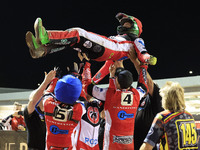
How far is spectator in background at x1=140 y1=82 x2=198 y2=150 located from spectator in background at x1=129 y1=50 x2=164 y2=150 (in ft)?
4.05

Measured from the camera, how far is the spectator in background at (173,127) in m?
2.36

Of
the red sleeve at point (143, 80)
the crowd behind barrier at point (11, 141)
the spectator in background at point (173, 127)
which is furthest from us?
the crowd behind barrier at point (11, 141)

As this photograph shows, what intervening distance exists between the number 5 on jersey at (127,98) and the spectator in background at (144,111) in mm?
499

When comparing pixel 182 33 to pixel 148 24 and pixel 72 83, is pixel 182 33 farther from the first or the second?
pixel 72 83

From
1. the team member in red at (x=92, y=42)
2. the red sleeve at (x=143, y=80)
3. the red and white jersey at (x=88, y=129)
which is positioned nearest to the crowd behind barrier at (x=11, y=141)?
the red and white jersey at (x=88, y=129)

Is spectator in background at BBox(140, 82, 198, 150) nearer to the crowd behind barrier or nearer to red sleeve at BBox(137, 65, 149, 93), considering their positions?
red sleeve at BBox(137, 65, 149, 93)

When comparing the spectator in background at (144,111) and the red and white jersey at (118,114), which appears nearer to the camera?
the red and white jersey at (118,114)

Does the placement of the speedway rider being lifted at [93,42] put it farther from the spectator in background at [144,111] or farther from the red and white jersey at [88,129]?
the red and white jersey at [88,129]

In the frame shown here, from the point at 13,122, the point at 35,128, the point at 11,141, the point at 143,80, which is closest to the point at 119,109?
the point at 143,80

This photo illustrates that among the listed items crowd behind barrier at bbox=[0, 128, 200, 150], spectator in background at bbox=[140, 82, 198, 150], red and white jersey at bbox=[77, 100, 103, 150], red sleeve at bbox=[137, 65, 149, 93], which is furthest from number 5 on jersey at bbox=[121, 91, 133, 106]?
crowd behind barrier at bbox=[0, 128, 200, 150]

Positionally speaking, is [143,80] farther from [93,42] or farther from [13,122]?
[13,122]

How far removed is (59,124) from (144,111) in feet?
4.64

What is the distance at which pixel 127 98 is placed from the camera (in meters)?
3.20

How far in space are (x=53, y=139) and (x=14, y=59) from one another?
710 inches
